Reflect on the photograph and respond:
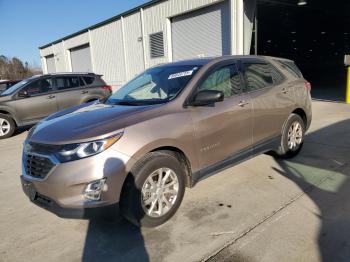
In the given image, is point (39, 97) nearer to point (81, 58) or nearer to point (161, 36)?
point (161, 36)

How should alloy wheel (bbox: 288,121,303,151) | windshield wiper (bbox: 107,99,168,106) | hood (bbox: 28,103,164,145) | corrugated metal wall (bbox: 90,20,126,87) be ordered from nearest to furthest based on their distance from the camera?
hood (bbox: 28,103,164,145)
windshield wiper (bbox: 107,99,168,106)
alloy wheel (bbox: 288,121,303,151)
corrugated metal wall (bbox: 90,20,126,87)

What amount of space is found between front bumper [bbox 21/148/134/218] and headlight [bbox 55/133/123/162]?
4 centimetres

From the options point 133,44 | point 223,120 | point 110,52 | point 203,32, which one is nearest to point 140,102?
point 223,120

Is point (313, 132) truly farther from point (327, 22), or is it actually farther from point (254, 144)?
point (327, 22)

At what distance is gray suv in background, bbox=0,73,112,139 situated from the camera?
9008 mm

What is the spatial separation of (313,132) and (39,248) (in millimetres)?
6243

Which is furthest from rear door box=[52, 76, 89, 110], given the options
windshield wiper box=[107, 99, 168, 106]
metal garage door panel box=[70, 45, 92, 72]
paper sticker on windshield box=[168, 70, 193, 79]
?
metal garage door panel box=[70, 45, 92, 72]

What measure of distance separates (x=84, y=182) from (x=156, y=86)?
1768 mm

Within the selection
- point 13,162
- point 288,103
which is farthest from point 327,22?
point 13,162

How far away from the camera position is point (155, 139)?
3.20 meters

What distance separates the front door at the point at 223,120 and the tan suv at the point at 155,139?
0.01 metres

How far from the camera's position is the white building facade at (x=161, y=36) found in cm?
1164

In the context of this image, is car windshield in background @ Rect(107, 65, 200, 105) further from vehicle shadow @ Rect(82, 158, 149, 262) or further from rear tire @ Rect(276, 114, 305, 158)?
rear tire @ Rect(276, 114, 305, 158)

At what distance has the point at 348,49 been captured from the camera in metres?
43.5
